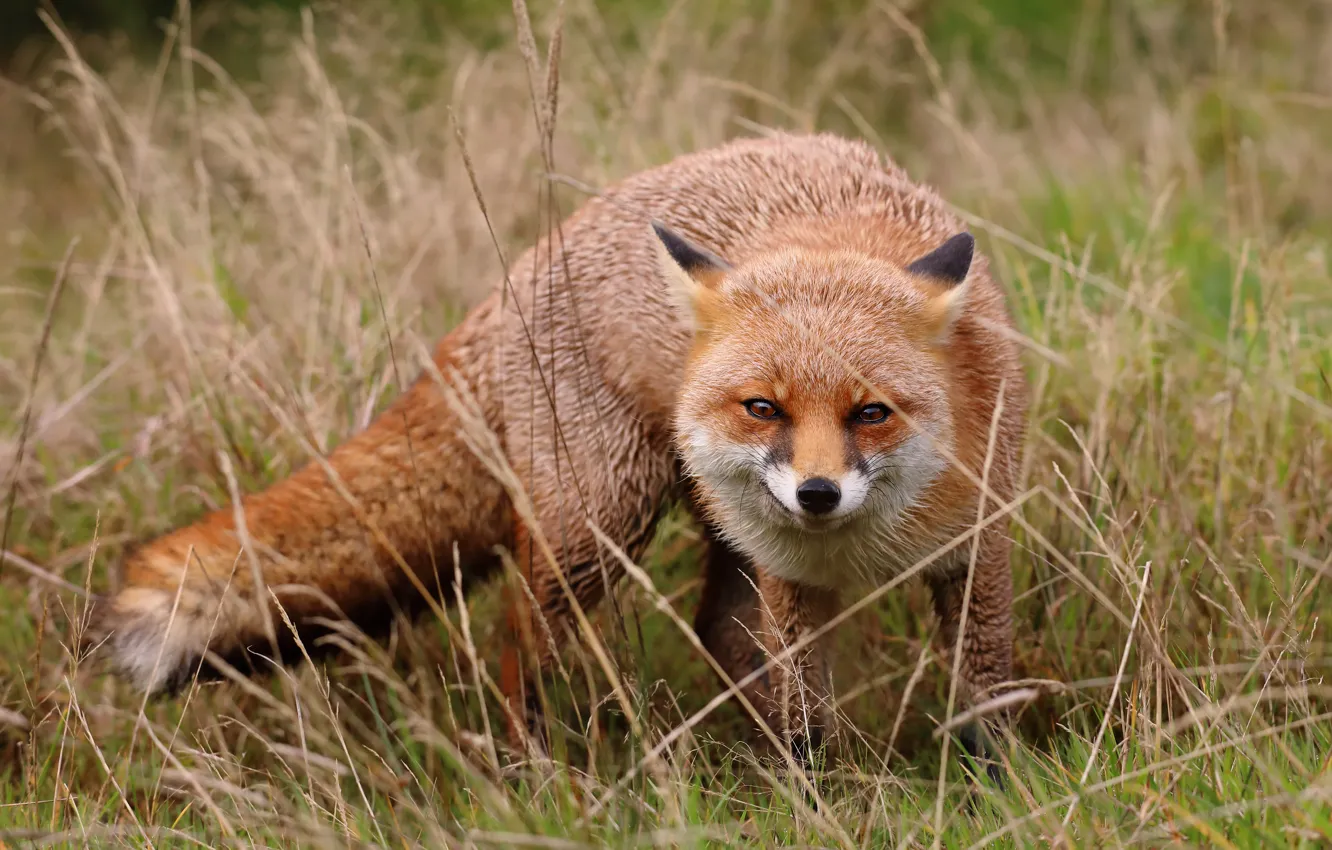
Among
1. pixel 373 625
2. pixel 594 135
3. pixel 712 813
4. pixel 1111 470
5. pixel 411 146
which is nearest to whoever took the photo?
pixel 712 813

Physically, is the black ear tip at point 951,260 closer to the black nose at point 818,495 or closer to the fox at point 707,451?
the fox at point 707,451

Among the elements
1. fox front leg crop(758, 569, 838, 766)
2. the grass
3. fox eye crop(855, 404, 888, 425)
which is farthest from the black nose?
fox front leg crop(758, 569, 838, 766)

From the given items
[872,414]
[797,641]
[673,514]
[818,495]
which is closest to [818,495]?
[818,495]

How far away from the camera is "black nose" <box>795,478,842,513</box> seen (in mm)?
2785

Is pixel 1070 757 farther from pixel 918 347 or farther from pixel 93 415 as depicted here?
pixel 93 415

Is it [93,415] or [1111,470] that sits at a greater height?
[93,415]

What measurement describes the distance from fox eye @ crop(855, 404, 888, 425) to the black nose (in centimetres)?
28

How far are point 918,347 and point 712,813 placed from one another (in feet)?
4.21

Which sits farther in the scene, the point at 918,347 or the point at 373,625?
the point at 373,625

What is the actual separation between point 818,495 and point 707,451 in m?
0.48

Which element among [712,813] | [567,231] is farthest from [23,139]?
[712,813]

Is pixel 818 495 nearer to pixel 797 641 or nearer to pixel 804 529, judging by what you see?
pixel 804 529

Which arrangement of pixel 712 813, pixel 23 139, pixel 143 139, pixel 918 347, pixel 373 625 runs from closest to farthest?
pixel 712 813 → pixel 918 347 → pixel 373 625 → pixel 143 139 → pixel 23 139

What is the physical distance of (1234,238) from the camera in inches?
208
